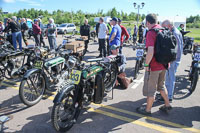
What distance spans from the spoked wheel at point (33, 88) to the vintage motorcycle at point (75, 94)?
106 centimetres

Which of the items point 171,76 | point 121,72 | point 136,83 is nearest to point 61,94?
point 121,72

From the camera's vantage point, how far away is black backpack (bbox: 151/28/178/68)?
293 cm

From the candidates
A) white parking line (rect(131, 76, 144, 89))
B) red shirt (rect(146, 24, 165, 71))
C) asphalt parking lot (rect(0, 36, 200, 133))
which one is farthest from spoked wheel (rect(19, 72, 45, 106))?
white parking line (rect(131, 76, 144, 89))

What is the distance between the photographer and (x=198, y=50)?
4508 mm

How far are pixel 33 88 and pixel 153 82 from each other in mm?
2673

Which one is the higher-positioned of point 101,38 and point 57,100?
point 101,38

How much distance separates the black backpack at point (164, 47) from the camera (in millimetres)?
2934

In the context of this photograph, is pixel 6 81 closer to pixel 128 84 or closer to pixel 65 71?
pixel 65 71

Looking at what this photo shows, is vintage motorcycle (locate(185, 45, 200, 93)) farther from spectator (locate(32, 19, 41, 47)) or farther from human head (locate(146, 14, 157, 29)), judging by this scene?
spectator (locate(32, 19, 41, 47))

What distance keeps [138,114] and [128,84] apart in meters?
1.49

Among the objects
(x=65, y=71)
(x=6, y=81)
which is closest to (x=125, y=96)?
(x=65, y=71)

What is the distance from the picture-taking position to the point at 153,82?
3.25 meters

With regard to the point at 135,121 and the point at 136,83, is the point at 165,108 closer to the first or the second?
the point at 135,121

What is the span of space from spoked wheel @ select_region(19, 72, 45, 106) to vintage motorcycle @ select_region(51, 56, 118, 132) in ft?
3.47
